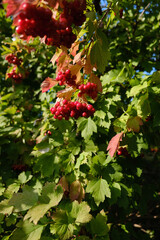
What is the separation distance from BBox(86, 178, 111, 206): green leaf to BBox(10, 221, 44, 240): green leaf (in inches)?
25.0

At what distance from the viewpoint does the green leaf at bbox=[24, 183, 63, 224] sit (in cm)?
137

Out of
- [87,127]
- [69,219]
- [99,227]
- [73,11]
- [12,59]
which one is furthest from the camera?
[12,59]

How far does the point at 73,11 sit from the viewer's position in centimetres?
127

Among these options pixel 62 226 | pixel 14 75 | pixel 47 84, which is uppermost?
pixel 14 75

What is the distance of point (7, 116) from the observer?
2.98m

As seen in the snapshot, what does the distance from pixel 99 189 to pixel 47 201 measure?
0.63m

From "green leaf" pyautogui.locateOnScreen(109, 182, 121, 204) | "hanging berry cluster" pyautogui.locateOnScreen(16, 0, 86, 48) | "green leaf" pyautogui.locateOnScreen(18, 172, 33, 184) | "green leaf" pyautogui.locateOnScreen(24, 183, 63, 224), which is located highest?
"hanging berry cluster" pyautogui.locateOnScreen(16, 0, 86, 48)

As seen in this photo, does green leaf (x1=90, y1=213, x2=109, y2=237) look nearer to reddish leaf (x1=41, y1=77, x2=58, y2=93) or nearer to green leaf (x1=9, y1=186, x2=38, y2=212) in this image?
green leaf (x1=9, y1=186, x2=38, y2=212)

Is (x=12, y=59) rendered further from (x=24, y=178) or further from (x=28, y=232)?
(x=28, y=232)

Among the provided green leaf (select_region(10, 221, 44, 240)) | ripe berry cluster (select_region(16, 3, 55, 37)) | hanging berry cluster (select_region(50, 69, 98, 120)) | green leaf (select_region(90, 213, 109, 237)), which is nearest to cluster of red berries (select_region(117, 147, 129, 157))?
hanging berry cluster (select_region(50, 69, 98, 120))

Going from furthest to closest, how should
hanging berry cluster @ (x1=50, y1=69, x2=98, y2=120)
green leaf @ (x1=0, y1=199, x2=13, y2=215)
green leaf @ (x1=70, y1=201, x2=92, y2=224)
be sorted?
hanging berry cluster @ (x1=50, y1=69, x2=98, y2=120), green leaf @ (x1=0, y1=199, x2=13, y2=215), green leaf @ (x1=70, y1=201, x2=92, y2=224)

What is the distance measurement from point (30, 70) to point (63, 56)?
248 centimetres

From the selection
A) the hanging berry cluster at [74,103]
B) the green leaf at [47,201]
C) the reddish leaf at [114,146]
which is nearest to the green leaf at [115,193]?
the reddish leaf at [114,146]

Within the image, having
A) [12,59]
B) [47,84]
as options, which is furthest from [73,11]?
[12,59]
